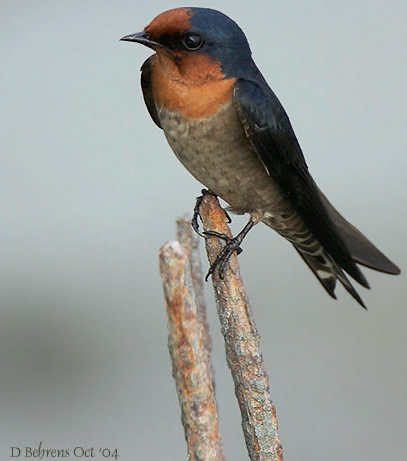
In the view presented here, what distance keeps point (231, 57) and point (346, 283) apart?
476mm

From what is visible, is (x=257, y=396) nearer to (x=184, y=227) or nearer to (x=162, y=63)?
(x=184, y=227)

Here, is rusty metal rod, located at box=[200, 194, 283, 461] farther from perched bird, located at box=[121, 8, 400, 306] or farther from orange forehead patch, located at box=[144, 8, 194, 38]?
orange forehead patch, located at box=[144, 8, 194, 38]

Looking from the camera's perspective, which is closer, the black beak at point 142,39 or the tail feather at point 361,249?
the black beak at point 142,39

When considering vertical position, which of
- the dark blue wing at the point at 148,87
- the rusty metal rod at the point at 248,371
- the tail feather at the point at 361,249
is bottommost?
the rusty metal rod at the point at 248,371

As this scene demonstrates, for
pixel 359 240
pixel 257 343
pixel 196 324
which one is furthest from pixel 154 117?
pixel 196 324

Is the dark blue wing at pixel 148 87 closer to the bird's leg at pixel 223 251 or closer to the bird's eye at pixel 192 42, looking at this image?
the bird's eye at pixel 192 42

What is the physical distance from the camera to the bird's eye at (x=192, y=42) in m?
1.14

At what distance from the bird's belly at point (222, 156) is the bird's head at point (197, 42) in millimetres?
67

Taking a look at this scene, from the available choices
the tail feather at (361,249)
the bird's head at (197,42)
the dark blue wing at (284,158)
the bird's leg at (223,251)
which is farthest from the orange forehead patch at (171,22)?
the tail feather at (361,249)

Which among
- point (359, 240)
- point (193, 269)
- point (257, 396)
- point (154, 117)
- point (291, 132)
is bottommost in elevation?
point (257, 396)

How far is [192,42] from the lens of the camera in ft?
3.76

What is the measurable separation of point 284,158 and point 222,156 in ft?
0.36

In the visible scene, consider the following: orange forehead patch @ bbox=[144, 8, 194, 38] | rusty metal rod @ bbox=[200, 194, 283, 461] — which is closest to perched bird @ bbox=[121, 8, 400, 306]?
orange forehead patch @ bbox=[144, 8, 194, 38]

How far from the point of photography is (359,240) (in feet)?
4.48
